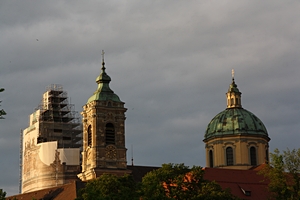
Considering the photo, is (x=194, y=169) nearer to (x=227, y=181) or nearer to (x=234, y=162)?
(x=227, y=181)

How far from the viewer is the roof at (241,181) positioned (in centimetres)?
9624

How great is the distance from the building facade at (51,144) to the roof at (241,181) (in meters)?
18.2

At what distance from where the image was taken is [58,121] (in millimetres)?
115875

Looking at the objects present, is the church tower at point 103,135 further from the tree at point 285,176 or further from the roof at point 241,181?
the tree at point 285,176

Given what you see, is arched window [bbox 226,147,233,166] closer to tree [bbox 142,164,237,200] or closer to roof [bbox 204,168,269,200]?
roof [bbox 204,168,269,200]

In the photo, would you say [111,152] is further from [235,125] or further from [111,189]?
[111,189]

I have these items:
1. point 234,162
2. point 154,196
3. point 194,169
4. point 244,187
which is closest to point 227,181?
point 244,187

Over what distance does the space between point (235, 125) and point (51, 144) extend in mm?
19688

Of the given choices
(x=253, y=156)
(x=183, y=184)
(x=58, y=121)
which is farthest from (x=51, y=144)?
(x=183, y=184)

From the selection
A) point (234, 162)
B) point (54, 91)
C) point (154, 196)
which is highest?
point (54, 91)


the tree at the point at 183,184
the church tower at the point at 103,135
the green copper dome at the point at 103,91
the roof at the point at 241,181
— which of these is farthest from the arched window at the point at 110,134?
the tree at the point at 183,184

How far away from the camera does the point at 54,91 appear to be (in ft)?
390

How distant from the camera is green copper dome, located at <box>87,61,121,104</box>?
104875 mm

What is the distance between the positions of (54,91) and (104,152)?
1869 cm
